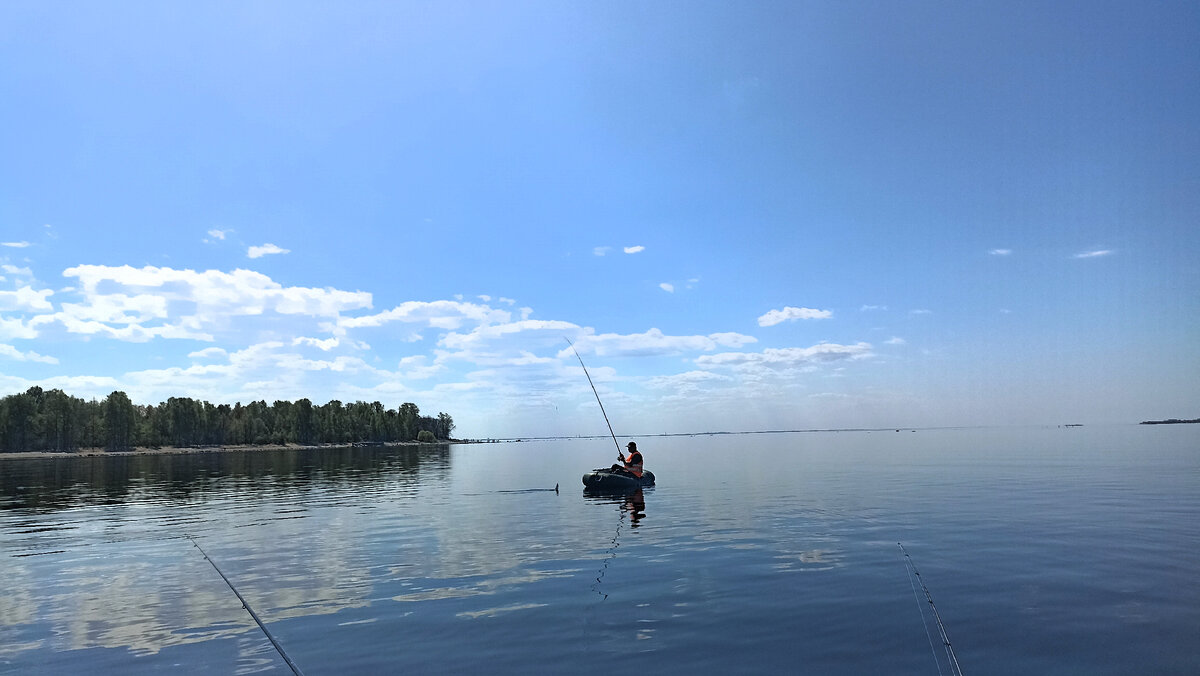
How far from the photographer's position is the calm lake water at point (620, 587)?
472 inches

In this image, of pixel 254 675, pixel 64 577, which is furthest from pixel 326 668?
pixel 64 577

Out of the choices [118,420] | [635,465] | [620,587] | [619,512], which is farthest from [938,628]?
[118,420]

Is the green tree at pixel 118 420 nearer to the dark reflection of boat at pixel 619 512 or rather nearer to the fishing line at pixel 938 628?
the dark reflection of boat at pixel 619 512

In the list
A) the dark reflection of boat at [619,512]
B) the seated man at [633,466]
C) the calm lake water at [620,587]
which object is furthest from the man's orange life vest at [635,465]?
the calm lake water at [620,587]

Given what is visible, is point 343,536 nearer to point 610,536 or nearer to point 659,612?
point 610,536

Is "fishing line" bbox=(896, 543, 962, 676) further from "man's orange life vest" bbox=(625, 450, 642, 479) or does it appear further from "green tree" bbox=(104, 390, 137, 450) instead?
"green tree" bbox=(104, 390, 137, 450)

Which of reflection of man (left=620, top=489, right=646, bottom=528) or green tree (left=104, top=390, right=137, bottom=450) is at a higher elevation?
green tree (left=104, top=390, right=137, bottom=450)

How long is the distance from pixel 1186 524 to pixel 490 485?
147 feet

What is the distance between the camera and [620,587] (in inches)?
675

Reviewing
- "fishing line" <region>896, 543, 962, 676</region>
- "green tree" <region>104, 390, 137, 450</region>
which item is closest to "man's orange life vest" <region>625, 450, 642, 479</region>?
"fishing line" <region>896, 543, 962, 676</region>

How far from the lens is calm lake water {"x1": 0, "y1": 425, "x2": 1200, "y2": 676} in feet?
39.4

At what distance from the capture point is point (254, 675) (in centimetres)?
1125

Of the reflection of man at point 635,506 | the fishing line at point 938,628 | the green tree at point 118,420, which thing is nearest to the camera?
the fishing line at point 938,628

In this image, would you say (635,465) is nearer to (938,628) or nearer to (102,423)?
(938,628)
